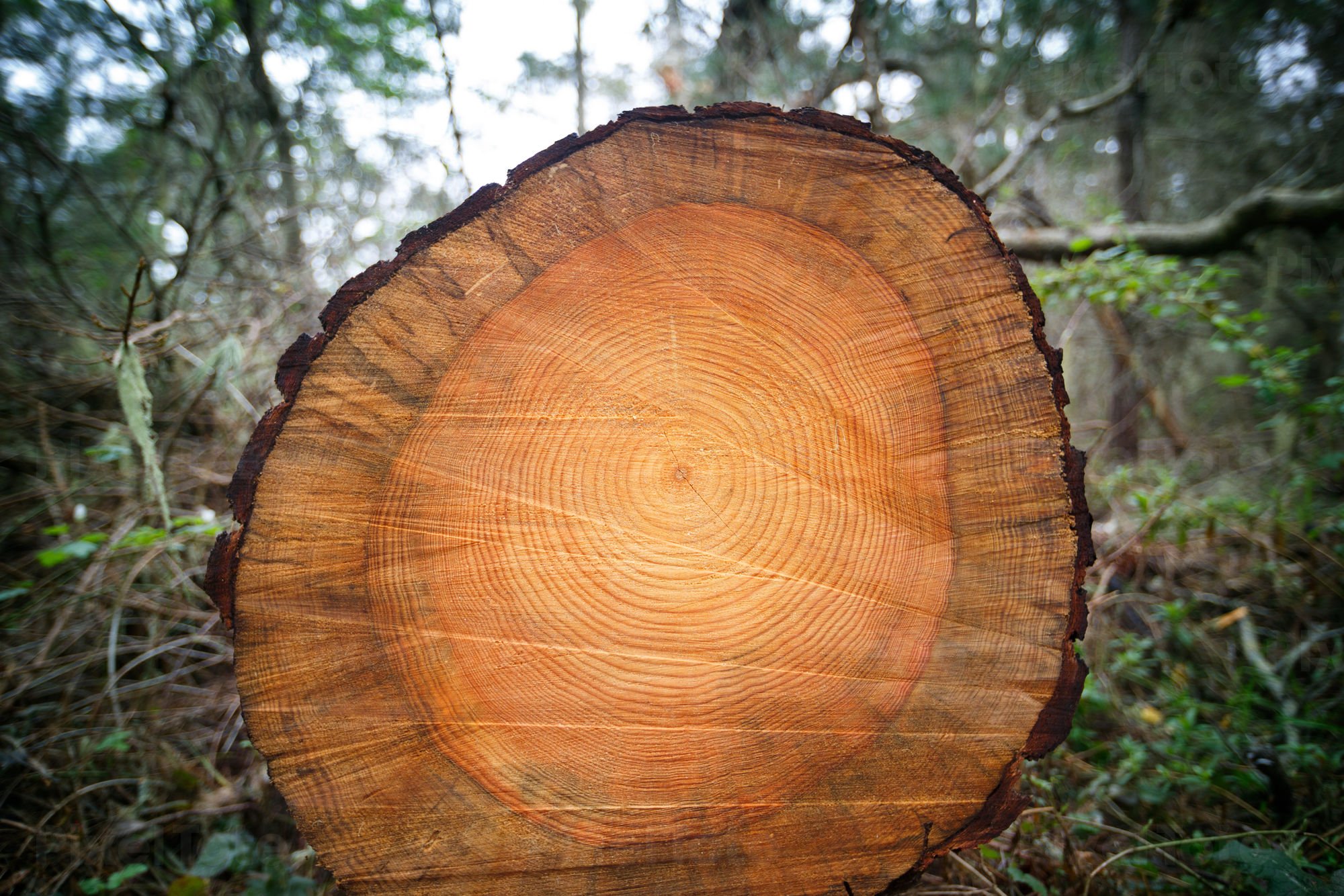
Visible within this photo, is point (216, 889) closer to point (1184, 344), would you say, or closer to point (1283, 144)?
point (1184, 344)

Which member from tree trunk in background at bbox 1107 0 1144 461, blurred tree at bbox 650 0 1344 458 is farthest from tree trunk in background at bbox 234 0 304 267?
tree trunk in background at bbox 1107 0 1144 461

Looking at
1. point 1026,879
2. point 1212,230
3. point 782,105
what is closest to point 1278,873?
point 1026,879

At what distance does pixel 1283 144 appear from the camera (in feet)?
18.5

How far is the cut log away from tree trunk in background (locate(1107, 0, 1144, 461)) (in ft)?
13.6

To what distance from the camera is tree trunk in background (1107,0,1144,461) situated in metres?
4.62

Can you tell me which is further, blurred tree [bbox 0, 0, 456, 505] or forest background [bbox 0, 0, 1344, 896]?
blurred tree [bbox 0, 0, 456, 505]

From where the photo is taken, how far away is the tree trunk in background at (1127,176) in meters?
4.62

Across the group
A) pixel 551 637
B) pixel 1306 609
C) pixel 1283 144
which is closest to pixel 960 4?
pixel 1283 144

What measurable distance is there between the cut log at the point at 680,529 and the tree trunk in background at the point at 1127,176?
4141 mm

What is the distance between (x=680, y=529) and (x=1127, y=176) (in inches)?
252

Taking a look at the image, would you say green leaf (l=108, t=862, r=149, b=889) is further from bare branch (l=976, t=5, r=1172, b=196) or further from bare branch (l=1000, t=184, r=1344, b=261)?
bare branch (l=976, t=5, r=1172, b=196)

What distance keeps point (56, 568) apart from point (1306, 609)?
4.59 meters

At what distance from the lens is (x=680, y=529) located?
0.99m

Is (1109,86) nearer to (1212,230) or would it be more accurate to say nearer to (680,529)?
(1212,230)
